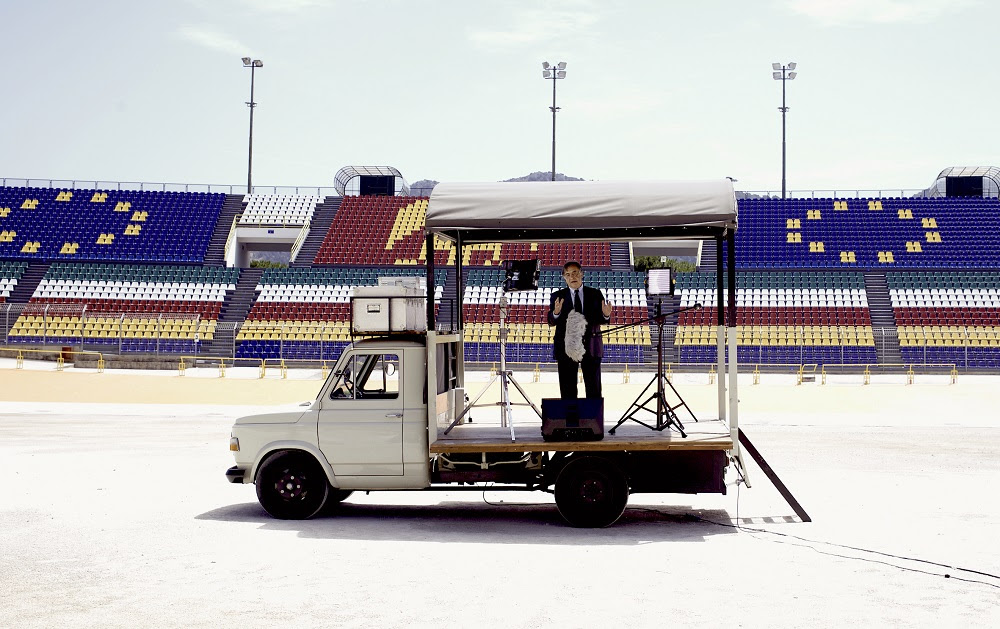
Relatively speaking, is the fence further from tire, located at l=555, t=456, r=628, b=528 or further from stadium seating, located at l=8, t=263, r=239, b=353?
tire, located at l=555, t=456, r=628, b=528

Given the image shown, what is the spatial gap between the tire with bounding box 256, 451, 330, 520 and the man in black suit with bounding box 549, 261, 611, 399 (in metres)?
2.92

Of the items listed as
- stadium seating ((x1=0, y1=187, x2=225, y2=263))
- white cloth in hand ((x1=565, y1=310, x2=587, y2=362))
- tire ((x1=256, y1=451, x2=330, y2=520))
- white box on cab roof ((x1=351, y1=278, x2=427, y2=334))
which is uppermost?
stadium seating ((x1=0, y1=187, x2=225, y2=263))

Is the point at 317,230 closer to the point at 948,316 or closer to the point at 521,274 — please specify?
the point at 948,316

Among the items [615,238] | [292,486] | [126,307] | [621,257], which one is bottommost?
[292,486]

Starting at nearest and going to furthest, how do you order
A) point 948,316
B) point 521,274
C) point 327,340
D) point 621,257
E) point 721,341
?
point 721,341 < point 521,274 < point 327,340 < point 948,316 < point 621,257

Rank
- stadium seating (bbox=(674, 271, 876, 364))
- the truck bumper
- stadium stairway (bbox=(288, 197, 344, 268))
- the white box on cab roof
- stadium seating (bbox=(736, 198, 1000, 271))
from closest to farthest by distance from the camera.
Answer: the truck bumper, the white box on cab roof, stadium seating (bbox=(674, 271, 876, 364)), stadium seating (bbox=(736, 198, 1000, 271)), stadium stairway (bbox=(288, 197, 344, 268))

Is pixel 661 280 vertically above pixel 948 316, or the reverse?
pixel 661 280

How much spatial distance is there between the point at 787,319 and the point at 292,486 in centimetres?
3923

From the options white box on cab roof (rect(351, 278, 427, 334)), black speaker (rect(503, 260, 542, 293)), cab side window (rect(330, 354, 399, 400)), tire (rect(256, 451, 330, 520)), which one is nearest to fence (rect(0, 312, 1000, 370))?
black speaker (rect(503, 260, 542, 293))

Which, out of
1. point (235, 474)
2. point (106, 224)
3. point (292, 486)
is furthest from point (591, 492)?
point (106, 224)

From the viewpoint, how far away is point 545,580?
812 cm

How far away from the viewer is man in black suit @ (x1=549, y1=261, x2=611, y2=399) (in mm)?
11578

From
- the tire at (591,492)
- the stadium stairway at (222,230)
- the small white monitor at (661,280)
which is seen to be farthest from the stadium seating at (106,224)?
the tire at (591,492)

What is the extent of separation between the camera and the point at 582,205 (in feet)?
35.8
